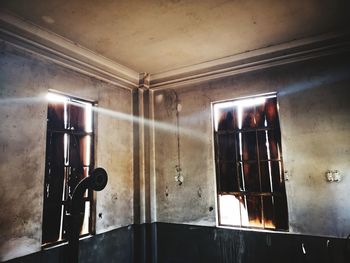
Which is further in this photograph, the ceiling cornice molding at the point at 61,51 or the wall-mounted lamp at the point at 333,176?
the wall-mounted lamp at the point at 333,176

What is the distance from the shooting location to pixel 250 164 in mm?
4387

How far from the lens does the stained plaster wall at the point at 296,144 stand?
3680 mm

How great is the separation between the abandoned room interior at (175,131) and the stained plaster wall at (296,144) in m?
0.02

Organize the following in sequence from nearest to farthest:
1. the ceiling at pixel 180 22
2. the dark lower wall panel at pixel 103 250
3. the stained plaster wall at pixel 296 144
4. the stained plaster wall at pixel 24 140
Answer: the ceiling at pixel 180 22
the stained plaster wall at pixel 24 140
the dark lower wall panel at pixel 103 250
the stained plaster wall at pixel 296 144

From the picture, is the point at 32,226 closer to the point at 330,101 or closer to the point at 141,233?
the point at 141,233

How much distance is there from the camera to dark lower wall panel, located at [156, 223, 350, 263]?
3.62 m

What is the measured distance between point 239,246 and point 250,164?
1415 mm

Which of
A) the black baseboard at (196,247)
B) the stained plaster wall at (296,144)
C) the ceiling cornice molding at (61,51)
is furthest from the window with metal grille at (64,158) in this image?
the stained plaster wall at (296,144)

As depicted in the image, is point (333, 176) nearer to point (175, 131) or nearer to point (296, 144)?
point (296, 144)

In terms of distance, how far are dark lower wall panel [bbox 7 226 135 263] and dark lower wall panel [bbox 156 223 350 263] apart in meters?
0.63

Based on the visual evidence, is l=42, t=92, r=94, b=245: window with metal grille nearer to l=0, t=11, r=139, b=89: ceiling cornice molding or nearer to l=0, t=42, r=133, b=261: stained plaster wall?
l=0, t=42, r=133, b=261: stained plaster wall

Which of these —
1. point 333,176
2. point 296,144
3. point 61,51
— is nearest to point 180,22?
point 61,51

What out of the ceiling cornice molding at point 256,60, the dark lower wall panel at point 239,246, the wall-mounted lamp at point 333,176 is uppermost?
the ceiling cornice molding at point 256,60

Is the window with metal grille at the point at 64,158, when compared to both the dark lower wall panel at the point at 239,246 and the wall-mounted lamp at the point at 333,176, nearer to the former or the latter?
the dark lower wall panel at the point at 239,246
